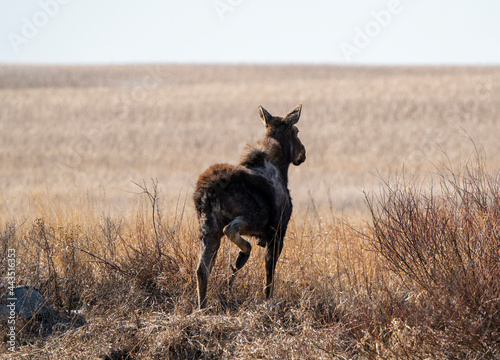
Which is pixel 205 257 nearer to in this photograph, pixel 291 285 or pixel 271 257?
pixel 271 257

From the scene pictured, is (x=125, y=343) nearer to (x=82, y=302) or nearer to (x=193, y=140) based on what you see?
(x=82, y=302)

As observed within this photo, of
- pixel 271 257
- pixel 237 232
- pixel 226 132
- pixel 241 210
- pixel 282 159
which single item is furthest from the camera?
pixel 226 132

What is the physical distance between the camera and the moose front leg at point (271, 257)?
4848 millimetres

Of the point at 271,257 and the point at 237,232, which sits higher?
the point at 237,232

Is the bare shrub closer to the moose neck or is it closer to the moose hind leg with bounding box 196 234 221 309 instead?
the moose neck

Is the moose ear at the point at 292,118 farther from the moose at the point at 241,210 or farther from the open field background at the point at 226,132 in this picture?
the open field background at the point at 226,132

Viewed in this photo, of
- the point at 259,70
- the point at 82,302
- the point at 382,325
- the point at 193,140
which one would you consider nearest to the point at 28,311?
the point at 82,302

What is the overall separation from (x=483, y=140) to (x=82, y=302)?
22463mm

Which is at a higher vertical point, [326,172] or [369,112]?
[369,112]

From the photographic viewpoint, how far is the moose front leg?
4.85m

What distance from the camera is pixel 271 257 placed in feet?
16.1

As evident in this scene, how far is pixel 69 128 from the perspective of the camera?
29.0 metres

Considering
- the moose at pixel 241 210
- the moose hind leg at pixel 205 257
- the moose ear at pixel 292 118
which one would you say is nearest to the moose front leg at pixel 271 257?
the moose at pixel 241 210

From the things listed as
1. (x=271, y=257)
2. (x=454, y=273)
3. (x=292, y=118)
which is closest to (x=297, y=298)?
(x=271, y=257)
